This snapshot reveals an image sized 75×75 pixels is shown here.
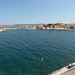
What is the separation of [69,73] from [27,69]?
11.8 metres

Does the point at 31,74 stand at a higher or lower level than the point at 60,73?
lower

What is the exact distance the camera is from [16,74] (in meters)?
18.7

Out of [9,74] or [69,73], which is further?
[9,74]

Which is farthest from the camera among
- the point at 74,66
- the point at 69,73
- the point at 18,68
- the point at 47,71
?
the point at 18,68

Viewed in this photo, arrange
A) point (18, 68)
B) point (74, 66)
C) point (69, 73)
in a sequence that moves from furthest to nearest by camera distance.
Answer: point (18, 68), point (74, 66), point (69, 73)

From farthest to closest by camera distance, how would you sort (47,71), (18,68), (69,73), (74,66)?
(18,68)
(47,71)
(74,66)
(69,73)

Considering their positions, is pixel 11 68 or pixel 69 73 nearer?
pixel 69 73

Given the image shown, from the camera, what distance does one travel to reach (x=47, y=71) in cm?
1981

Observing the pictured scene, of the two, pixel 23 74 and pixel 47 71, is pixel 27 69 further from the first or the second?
pixel 47 71

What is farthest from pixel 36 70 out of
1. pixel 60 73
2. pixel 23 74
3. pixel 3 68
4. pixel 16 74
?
pixel 3 68

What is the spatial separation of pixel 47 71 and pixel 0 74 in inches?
518

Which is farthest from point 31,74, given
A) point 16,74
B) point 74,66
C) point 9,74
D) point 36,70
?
point 74,66

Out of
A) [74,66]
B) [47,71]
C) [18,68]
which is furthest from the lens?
[18,68]

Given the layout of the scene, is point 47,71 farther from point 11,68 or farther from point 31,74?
point 11,68
